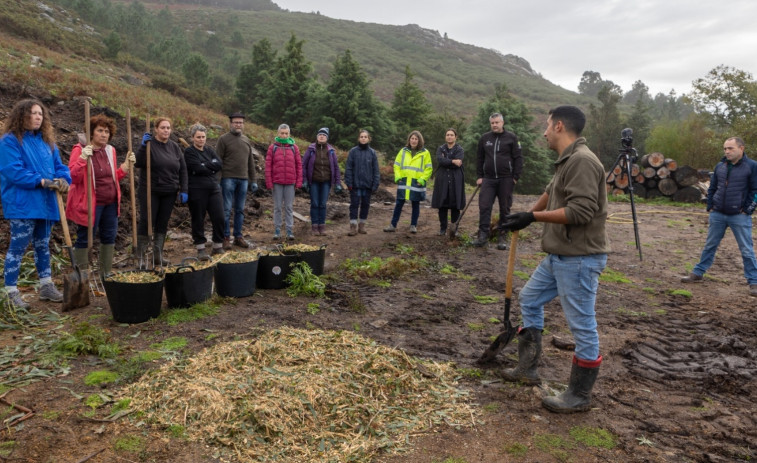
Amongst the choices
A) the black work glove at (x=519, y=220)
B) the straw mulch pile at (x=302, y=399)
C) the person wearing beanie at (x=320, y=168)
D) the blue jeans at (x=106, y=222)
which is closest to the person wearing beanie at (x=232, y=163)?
the person wearing beanie at (x=320, y=168)

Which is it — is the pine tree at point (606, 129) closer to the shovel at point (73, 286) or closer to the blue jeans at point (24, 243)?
the shovel at point (73, 286)

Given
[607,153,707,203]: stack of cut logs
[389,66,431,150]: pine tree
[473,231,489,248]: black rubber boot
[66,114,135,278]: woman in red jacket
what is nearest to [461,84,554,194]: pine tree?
[389,66,431,150]: pine tree

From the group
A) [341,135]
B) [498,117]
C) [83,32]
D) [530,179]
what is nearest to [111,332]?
[498,117]

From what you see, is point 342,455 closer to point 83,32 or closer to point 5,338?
point 5,338

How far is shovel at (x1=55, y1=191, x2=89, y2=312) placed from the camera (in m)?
5.02

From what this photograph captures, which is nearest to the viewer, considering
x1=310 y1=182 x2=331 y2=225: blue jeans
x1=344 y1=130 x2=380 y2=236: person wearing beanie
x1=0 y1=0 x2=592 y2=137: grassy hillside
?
x1=310 y1=182 x2=331 y2=225: blue jeans

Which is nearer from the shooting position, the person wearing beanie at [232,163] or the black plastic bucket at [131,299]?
the black plastic bucket at [131,299]

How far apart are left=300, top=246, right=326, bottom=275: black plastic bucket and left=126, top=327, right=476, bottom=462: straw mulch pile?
2181 mm

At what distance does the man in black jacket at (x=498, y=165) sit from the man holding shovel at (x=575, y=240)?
186 inches

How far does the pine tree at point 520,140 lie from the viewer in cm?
2575

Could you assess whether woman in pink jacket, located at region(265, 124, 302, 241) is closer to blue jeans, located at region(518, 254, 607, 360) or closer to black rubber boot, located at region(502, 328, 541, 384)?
black rubber boot, located at region(502, 328, 541, 384)

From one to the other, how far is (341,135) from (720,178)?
17.0m

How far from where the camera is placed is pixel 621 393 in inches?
147

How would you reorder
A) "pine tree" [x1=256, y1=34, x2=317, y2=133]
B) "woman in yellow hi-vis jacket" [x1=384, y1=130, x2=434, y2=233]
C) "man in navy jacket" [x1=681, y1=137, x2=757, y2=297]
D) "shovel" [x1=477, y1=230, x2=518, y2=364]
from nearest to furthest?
"shovel" [x1=477, y1=230, x2=518, y2=364] < "man in navy jacket" [x1=681, y1=137, x2=757, y2=297] < "woman in yellow hi-vis jacket" [x1=384, y1=130, x2=434, y2=233] < "pine tree" [x1=256, y1=34, x2=317, y2=133]
